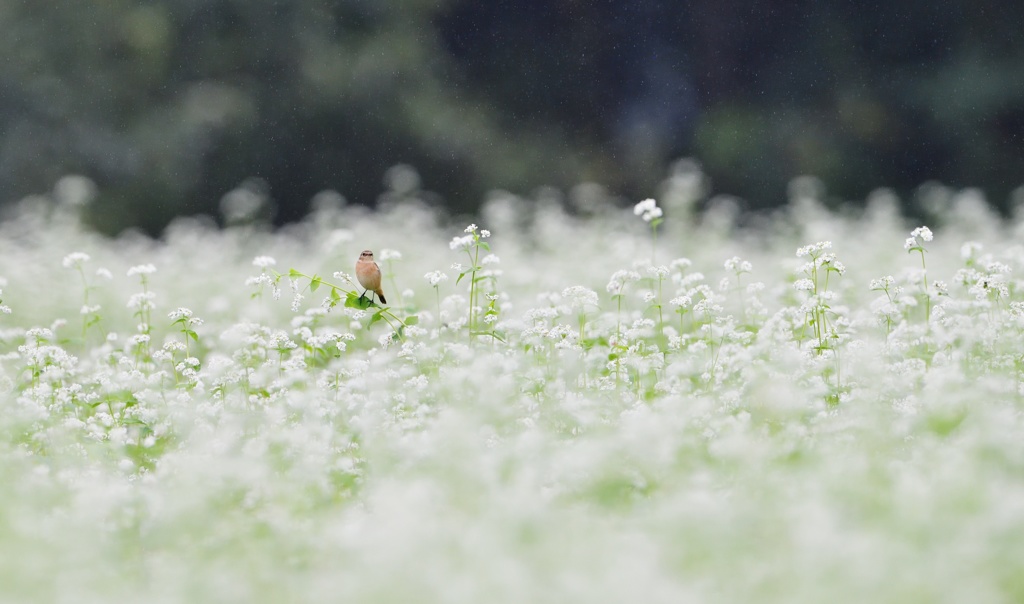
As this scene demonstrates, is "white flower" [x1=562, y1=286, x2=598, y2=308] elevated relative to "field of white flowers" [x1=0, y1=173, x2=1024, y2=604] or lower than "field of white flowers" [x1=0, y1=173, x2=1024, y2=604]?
elevated

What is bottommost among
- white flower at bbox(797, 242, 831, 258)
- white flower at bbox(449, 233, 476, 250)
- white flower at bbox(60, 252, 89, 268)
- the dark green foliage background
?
white flower at bbox(797, 242, 831, 258)

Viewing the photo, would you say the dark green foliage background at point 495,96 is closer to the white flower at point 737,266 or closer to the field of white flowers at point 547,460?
the field of white flowers at point 547,460

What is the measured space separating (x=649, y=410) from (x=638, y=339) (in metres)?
0.90

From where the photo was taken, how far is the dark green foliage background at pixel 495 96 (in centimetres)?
1816

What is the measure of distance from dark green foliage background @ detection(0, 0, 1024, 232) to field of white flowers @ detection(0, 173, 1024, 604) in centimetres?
1312

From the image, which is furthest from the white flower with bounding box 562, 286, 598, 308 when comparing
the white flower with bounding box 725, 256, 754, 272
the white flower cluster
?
the white flower cluster

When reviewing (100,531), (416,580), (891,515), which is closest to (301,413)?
(100,531)

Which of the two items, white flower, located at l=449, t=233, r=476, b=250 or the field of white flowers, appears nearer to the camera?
the field of white flowers

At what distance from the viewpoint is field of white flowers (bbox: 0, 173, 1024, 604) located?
2494 mm

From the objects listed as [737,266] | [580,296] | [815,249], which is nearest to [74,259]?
[580,296]

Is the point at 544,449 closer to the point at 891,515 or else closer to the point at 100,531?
the point at 891,515

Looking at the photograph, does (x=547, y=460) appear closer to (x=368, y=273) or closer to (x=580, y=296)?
(x=580, y=296)

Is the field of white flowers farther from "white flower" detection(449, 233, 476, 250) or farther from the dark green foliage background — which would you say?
the dark green foliage background

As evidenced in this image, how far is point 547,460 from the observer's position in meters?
3.31
